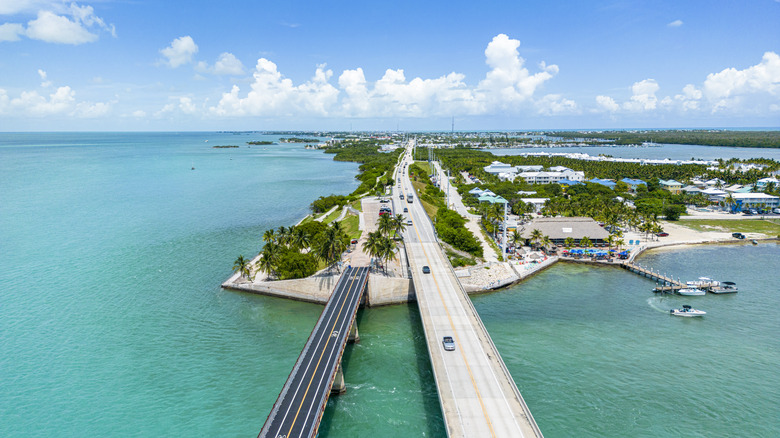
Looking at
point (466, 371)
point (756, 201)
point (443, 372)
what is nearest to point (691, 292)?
point (466, 371)

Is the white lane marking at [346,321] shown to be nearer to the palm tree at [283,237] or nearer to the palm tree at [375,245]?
the palm tree at [375,245]

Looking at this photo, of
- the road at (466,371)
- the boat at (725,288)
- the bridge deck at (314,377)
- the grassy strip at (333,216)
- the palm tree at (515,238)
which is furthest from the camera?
the grassy strip at (333,216)

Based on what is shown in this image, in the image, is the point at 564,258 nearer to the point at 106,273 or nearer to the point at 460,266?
the point at 460,266

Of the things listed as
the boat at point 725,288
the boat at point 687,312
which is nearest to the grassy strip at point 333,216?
the boat at point 687,312

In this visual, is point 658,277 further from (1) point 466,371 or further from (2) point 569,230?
(1) point 466,371

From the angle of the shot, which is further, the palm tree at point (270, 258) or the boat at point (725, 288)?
the palm tree at point (270, 258)

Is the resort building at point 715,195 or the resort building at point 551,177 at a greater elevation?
the resort building at point 551,177

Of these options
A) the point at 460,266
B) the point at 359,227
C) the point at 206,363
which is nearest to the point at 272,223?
the point at 359,227
